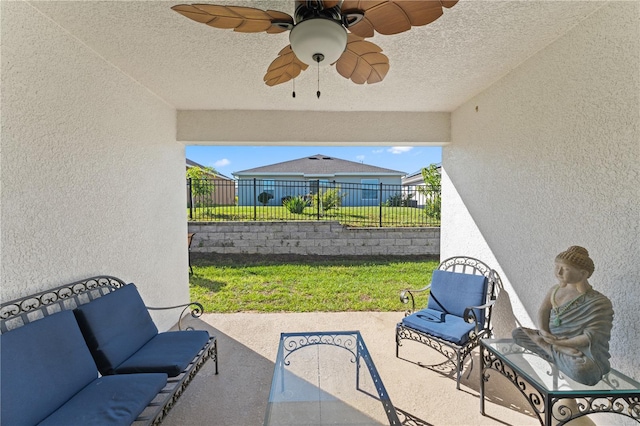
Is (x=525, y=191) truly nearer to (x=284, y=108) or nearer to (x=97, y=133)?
(x=284, y=108)

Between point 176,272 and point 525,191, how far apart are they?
4395mm

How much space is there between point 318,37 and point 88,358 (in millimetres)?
2566

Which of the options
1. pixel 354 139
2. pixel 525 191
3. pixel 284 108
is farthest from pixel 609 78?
pixel 284 108

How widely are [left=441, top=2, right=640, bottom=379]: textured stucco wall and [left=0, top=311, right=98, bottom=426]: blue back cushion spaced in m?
3.64

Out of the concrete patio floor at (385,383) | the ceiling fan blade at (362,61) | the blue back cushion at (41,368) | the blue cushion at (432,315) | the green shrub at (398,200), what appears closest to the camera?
the blue back cushion at (41,368)

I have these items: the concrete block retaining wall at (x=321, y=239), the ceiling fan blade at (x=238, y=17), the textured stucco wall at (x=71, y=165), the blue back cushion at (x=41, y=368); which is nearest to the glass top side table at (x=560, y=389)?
the ceiling fan blade at (x=238, y=17)

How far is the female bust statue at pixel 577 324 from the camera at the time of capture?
1.63m

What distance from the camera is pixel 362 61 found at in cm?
171

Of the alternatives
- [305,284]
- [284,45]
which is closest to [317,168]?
[305,284]

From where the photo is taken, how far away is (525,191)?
2.60 metres

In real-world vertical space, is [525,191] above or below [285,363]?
above

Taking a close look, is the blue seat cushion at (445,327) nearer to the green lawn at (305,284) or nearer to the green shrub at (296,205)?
the green lawn at (305,284)

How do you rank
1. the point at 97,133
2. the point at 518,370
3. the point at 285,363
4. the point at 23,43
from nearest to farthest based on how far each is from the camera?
1. the point at 23,43
2. the point at 518,370
3. the point at 97,133
4. the point at 285,363

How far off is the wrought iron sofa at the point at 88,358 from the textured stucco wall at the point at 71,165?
17 centimetres
